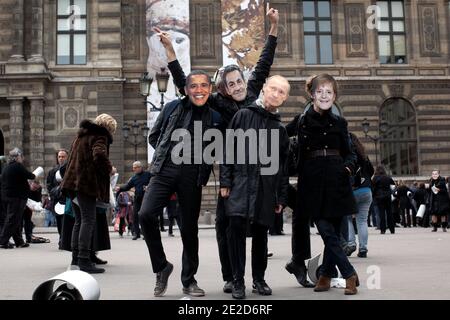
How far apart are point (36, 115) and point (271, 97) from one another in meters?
22.5

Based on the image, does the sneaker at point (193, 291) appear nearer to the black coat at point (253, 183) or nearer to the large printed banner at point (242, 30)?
the black coat at point (253, 183)

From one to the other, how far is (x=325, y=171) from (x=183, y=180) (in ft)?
4.59

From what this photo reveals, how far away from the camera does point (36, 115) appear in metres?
27.1

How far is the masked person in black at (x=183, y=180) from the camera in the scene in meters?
6.21

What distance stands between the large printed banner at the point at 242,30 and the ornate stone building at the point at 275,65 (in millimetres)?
579

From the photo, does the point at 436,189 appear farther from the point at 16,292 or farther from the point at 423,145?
the point at 16,292

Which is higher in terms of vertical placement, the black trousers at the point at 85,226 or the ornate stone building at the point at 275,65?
the ornate stone building at the point at 275,65

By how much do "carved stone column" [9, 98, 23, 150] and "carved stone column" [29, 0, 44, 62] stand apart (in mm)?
2093

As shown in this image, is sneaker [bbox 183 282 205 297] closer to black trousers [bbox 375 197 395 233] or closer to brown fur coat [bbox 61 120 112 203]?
brown fur coat [bbox 61 120 112 203]

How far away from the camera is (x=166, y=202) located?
6320 millimetres

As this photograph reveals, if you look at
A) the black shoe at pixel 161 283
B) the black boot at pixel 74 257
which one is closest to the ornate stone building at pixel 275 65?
the black boot at pixel 74 257

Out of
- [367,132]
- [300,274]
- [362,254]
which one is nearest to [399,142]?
[367,132]

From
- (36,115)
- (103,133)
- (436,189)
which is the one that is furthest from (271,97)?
(36,115)

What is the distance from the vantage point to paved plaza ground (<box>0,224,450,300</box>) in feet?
20.2
